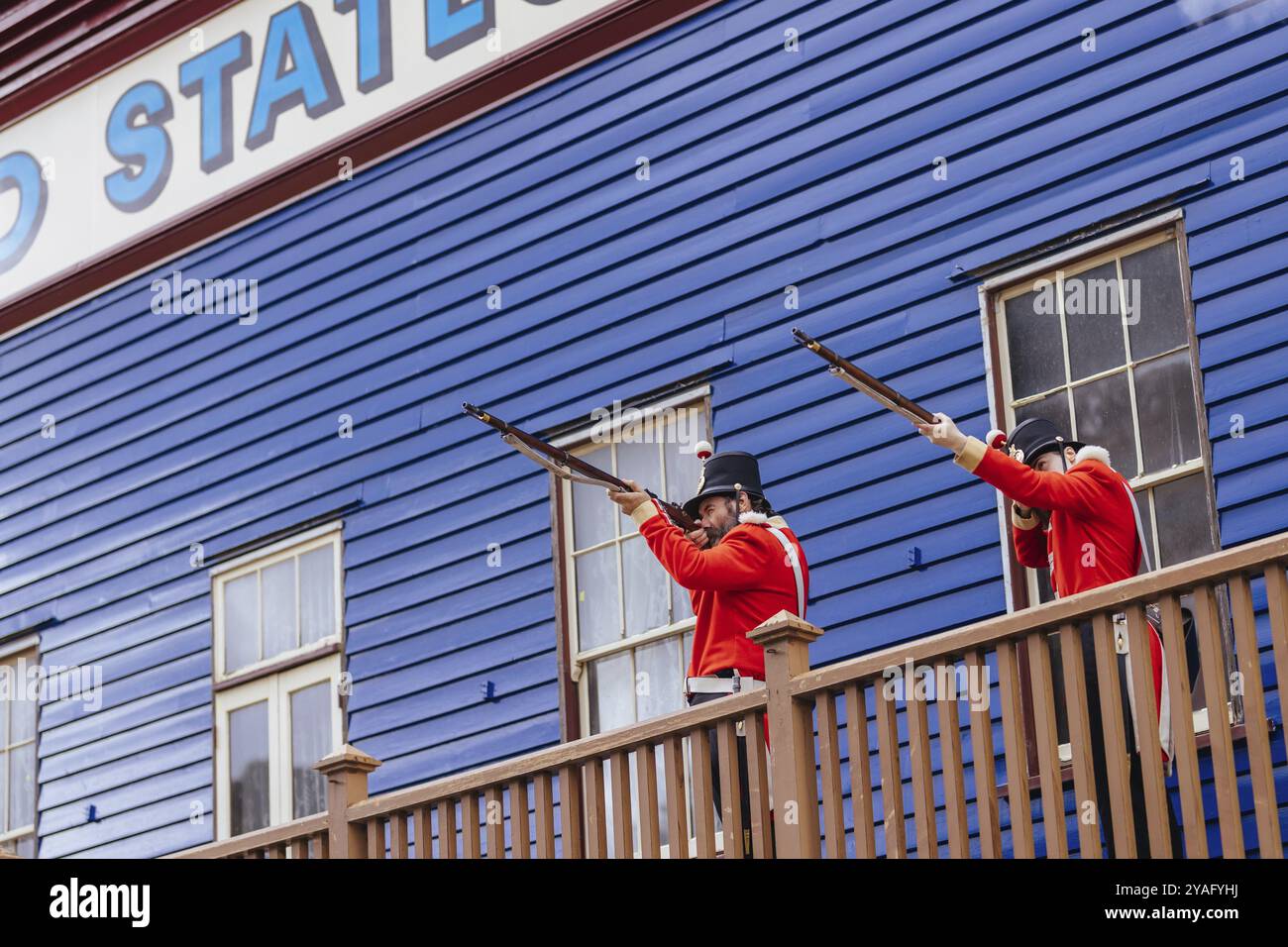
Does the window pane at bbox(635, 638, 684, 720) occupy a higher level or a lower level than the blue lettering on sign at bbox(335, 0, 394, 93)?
lower

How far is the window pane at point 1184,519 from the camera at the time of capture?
8.80 meters

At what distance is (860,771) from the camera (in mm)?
6805

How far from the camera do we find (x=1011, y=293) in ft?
31.7

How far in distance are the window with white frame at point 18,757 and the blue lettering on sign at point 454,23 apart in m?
4.62

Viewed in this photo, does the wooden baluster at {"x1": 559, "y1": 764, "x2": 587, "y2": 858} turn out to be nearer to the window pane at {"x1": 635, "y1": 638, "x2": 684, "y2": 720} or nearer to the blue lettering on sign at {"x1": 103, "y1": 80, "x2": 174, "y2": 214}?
the window pane at {"x1": 635, "y1": 638, "x2": 684, "y2": 720}

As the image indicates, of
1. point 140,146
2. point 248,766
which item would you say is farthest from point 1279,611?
point 140,146

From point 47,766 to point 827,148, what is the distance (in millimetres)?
6320

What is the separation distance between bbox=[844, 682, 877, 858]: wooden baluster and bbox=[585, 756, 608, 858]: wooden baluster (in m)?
1.00

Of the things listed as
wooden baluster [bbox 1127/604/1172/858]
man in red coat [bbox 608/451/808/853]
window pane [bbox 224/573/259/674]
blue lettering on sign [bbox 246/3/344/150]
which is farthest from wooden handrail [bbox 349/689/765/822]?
blue lettering on sign [bbox 246/3/344/150]

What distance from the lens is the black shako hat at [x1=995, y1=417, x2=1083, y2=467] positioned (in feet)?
25.9

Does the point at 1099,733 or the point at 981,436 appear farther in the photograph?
the point at 981,436
